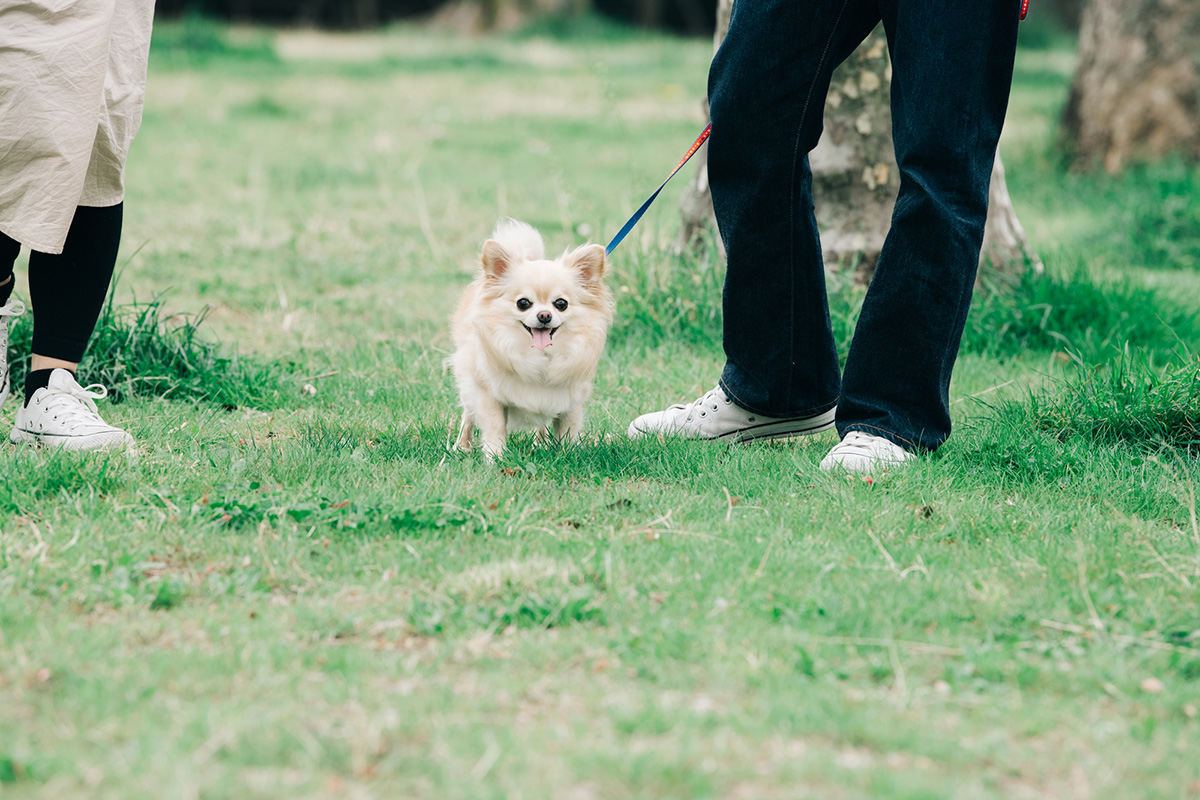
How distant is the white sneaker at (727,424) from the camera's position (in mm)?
3143

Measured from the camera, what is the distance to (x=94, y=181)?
2.89m

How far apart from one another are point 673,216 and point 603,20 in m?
12.2

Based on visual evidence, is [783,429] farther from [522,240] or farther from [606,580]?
[606,580]

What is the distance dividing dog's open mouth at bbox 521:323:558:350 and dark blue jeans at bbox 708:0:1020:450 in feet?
1.59

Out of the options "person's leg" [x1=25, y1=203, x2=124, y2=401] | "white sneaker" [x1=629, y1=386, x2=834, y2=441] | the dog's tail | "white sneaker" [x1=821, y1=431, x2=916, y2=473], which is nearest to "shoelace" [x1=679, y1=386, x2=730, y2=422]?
"white sneaker" [x1=629, y1=386, x2=834, y2=441]

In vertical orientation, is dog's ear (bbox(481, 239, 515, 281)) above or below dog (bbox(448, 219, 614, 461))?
above

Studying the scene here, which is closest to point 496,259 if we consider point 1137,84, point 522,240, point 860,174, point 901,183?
point 522,240

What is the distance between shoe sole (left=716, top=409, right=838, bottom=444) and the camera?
3148 mm

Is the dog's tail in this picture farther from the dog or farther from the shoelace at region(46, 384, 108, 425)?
the shoelace at region(46, 384, 108, 425)

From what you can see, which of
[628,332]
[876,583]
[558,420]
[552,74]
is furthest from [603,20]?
[876,583]

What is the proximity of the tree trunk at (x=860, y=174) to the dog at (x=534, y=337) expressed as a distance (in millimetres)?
1618

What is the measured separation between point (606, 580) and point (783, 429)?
1150 millimetres

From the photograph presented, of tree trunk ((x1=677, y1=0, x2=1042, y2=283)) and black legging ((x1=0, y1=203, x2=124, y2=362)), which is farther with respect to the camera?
tree trunk ((x1=677, y1=0, x2=1042, y2=283))

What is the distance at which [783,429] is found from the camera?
3.17 metres
